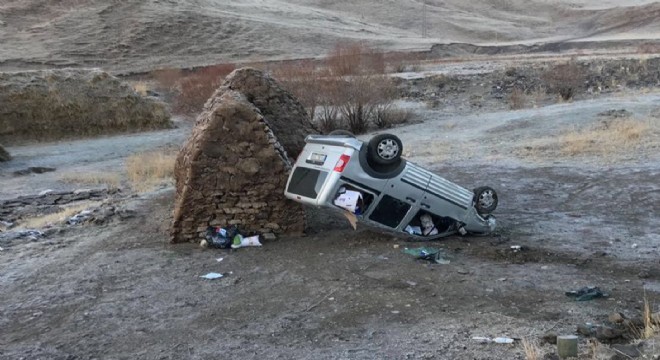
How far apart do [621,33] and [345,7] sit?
1372 inches

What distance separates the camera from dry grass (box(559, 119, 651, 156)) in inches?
576

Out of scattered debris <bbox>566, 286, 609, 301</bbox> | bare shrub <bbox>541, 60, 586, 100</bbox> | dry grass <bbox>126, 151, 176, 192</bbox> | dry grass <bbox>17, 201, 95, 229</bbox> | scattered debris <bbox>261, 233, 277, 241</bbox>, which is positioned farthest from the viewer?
bare shrub <bbox>541, 60, 586, 100</bbox>

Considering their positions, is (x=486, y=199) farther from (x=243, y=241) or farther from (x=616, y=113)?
(x=616, y=113)

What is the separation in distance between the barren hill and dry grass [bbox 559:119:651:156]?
40428mm

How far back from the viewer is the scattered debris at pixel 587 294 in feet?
22.0

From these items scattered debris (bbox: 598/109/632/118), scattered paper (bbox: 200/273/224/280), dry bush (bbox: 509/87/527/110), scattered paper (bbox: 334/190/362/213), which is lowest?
dry bush (bbox: 509/87/527/110)

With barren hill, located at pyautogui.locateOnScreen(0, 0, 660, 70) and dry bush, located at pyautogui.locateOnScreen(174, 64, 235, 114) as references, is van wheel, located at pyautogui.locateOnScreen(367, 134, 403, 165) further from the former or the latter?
barren hill, located at pyautogui.locateOnScreen(0, 0, 660, 70)

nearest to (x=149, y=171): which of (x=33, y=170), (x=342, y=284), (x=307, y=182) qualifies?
(x=33, y=170)

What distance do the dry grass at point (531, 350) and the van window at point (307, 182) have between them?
362 cm

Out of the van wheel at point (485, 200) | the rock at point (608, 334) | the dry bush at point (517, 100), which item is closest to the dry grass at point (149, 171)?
the van wheel at point (485, 200)

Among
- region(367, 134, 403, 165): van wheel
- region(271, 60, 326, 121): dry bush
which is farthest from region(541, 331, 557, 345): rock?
region(271, 60, 326, 121): dry bush

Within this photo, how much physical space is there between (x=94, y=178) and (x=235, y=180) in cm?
1012

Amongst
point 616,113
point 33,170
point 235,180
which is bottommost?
point 33,170

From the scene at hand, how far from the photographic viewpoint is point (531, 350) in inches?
197
